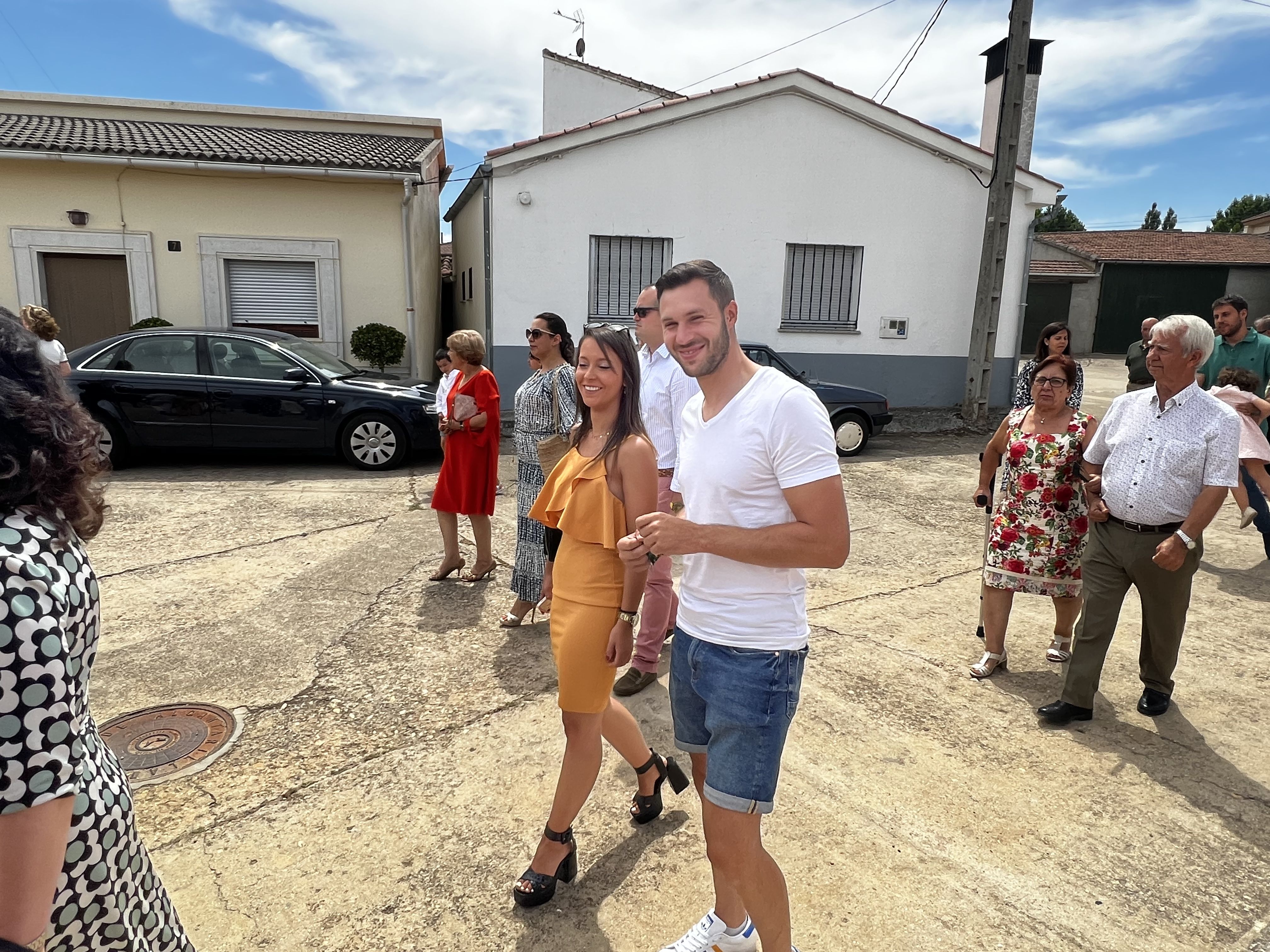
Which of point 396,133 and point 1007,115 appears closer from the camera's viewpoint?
point 1007,115

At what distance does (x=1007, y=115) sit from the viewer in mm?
11797

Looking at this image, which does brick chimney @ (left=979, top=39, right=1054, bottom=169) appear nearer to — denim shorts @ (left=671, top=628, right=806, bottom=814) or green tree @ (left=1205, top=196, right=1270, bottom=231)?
denim shorts @ (left=671, top=628, right=806, bottom=814)

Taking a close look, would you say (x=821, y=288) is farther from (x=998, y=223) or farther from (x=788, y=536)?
(x=788, y=536)

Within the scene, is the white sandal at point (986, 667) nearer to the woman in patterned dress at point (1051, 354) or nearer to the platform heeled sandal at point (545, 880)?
the woman in patterned dress at point (1051, 354)

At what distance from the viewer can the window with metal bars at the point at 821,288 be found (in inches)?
525

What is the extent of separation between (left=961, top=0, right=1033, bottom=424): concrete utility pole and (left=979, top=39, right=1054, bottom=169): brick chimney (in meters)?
1.54

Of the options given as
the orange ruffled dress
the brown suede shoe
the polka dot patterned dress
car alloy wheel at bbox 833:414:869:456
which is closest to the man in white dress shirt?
the brown suede shoe

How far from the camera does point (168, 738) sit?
3332 millimetres

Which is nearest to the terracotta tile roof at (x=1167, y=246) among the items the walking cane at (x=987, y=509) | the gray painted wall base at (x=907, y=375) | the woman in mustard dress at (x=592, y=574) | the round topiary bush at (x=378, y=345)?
the gray painted wall base at (x=907, y=375)

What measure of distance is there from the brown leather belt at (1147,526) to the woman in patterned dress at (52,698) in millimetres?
3697

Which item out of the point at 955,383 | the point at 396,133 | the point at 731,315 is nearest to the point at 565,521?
the point at 731,315

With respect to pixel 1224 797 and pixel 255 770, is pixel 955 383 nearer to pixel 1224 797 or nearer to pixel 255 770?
pixel 1224 797

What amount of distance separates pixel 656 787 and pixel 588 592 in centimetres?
92

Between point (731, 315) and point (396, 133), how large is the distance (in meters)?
17.7
